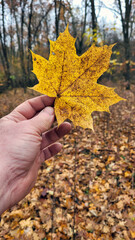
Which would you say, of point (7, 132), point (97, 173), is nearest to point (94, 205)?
point (97, 173)

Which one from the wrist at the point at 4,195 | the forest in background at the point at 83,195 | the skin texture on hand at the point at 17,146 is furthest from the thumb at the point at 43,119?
the forest in background at the point at 83,195

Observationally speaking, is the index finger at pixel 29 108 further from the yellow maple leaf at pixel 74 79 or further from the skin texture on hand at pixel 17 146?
the yellow maple leaf at pixel 74 79

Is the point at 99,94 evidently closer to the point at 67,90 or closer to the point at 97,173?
the point at 67,90

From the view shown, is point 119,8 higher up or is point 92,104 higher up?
point 119,8

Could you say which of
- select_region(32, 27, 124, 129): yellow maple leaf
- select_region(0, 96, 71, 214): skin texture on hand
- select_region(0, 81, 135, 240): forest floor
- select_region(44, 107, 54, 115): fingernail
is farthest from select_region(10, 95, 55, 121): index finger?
select_region(0, 81, 135, 240): forest floor

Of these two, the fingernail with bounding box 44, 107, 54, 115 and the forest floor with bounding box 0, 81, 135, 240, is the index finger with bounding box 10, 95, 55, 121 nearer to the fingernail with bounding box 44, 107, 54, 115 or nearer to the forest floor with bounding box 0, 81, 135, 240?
the fingernail with bounding box 44, 107, 54, 115

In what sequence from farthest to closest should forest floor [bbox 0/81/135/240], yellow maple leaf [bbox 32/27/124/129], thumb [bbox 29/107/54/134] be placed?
1. forest floor [bbox 0/81/135/240]
2. thumb [bbox 29/107/54/134]
3. yellow maple leaf [bbox 32/27/124/129]
